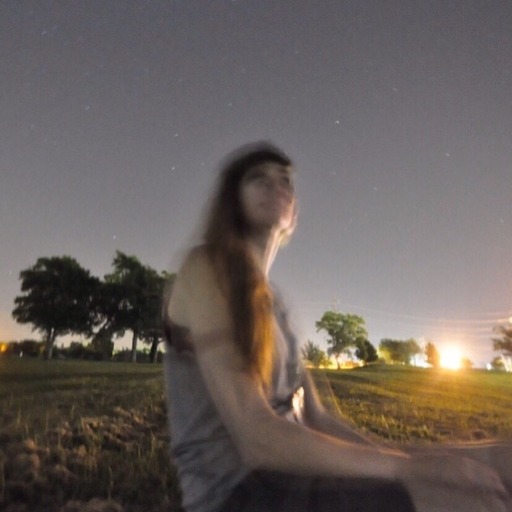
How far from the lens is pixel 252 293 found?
624 millimetres

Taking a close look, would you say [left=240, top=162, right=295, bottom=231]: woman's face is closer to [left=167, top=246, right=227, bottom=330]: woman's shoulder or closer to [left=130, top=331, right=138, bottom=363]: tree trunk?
[left=167, top=246, right=227, bottom=330]: woman's shoulder

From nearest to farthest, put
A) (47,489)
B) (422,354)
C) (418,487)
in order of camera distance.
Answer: (418,487) → (47,489) → (422,354)

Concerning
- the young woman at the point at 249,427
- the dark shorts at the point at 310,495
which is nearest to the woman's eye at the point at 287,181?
the young woman at the point at 249,427

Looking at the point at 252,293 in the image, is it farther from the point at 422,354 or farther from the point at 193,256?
the point at 422,354

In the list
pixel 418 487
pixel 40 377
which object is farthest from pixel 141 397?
pixel 418 487

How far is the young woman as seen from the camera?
520 mm

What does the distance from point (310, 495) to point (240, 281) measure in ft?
0.89

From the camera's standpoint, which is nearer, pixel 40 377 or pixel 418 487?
pixel 418 487

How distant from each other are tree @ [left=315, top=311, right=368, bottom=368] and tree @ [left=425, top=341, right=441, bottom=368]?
0.58 metres

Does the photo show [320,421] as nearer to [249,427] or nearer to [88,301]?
[249,427]

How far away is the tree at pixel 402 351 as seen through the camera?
178 inches

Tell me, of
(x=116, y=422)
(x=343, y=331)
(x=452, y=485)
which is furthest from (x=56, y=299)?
(x=452, y=485)

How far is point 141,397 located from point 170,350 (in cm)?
206

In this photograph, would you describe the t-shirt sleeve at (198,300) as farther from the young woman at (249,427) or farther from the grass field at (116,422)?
the grass field at (116,422)
